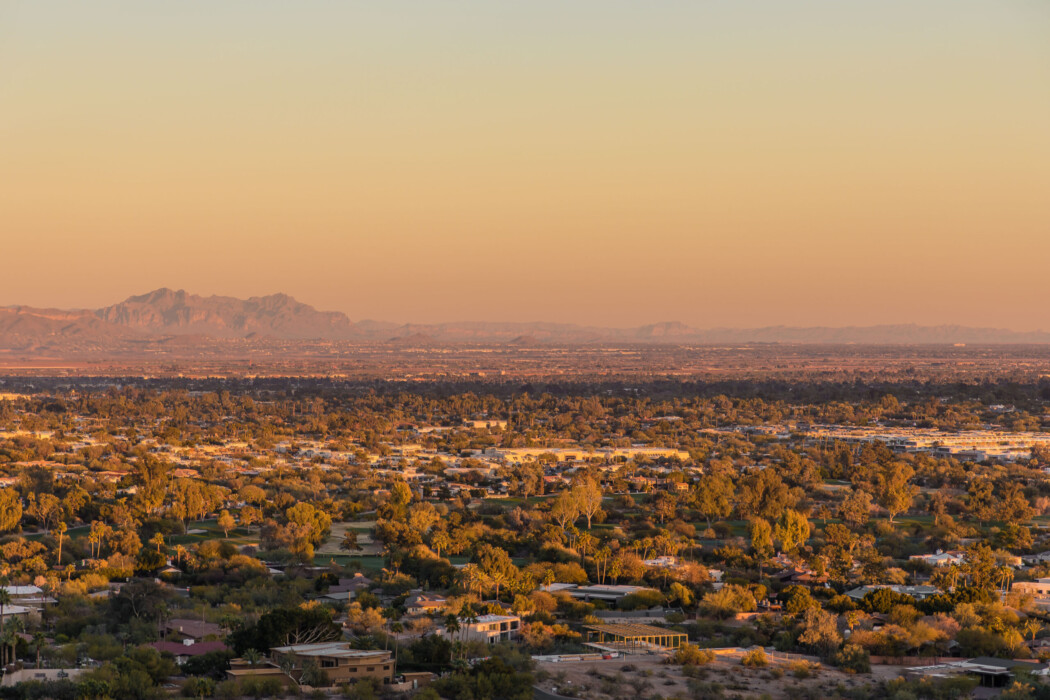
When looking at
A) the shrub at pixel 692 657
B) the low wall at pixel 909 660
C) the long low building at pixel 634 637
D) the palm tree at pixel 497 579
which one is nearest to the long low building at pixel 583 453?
the palm tree at pixel 497 579

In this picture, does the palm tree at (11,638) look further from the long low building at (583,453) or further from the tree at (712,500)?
the long low building at (583,453)

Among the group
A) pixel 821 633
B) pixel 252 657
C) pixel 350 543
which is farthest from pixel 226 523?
pixel 821 633

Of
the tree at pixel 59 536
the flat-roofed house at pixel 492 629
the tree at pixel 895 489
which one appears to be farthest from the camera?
the tree at pixel 895 489

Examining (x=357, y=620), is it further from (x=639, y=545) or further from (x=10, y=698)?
(x=639, y=545)

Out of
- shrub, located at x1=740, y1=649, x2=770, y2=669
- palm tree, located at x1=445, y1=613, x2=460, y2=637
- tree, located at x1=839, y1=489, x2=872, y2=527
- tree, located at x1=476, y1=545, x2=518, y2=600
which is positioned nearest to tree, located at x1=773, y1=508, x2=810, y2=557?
tree, located at x1=839, y1=489, x2=872, y2=527

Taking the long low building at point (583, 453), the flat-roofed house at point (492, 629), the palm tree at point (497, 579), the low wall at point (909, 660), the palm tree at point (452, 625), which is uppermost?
the palm tree at point (452, 625)

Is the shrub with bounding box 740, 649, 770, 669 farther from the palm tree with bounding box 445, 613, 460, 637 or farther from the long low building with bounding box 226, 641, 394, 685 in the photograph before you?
the long low building with bounding box 226, 641, 394, 685

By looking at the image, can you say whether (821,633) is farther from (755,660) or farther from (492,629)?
(492,629)

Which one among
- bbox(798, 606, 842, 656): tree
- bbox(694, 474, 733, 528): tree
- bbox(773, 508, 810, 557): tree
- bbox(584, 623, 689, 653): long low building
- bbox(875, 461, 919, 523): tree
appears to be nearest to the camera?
bbox(798, 606, 842, 656): tree
